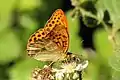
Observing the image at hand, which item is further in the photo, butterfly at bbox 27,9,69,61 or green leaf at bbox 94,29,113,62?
green leaf at bbox 94,29,113,62

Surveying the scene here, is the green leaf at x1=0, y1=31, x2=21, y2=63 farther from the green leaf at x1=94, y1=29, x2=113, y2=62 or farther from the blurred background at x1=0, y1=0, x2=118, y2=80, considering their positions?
the green leaf at x1=94, y1=29, x2=113, y2=62

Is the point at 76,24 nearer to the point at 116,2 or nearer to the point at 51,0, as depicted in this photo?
the point at 51,0

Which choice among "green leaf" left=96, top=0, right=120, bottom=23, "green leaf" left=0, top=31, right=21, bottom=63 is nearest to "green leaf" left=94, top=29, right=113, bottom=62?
"green leaf" left=96, top=0, right=120, bottom=23

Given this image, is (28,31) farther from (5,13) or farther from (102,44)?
(102,44)

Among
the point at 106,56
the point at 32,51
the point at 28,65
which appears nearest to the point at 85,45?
the point at 106,56

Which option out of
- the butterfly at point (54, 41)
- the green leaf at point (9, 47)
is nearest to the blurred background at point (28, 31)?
the green leaf at point (9, 47)

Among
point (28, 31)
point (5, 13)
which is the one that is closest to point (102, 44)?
point (28, 31)
